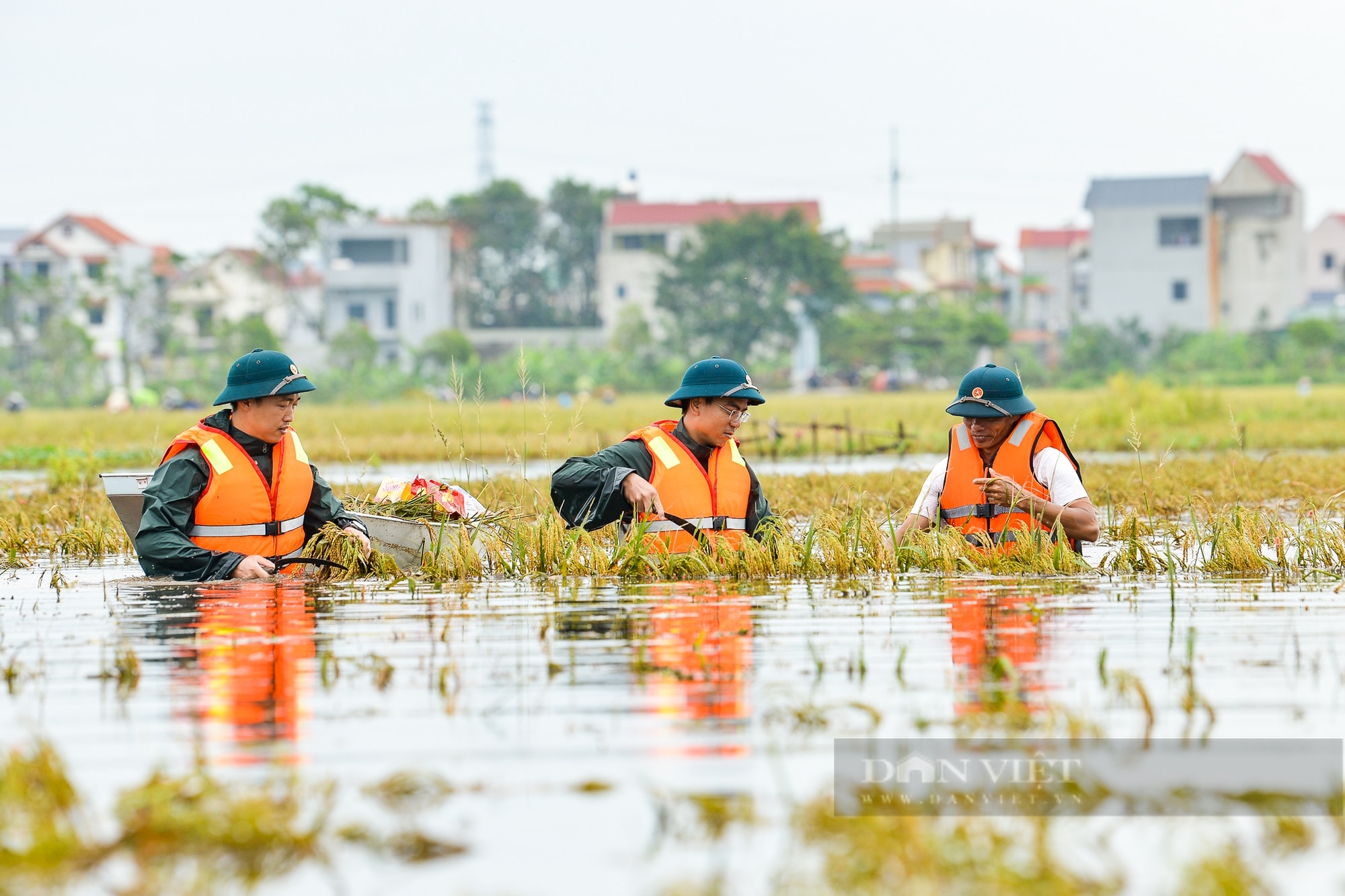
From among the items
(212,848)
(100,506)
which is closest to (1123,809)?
(212,848)

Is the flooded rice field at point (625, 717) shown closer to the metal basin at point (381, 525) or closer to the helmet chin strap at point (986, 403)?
the metal basin at point (381, 525)

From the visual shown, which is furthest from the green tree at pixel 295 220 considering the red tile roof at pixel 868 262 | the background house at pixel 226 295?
the red tile roof at pixel 868 262

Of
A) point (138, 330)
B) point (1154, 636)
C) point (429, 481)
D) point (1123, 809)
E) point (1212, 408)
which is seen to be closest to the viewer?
point (1123, 809)

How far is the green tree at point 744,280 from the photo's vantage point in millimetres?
63500

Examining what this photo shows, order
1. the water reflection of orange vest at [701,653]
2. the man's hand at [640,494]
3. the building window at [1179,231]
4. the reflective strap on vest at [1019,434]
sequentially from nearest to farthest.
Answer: the water reflection of orange vest at [701,653] → the man's hand at [640,494] → the reflective strap on vest at [1019,434] → the building window at [1179,231]

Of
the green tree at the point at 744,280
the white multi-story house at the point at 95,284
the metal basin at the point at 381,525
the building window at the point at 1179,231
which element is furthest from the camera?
the building window at the point at 1179,231

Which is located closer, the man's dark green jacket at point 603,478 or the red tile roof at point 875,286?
the man's dark green jacket at point 603,478

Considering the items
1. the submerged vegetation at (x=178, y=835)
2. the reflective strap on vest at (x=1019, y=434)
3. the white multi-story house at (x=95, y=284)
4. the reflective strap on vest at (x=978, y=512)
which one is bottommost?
the submerged vegetation at (x=178, y=835)

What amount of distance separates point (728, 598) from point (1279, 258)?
69.9 meters

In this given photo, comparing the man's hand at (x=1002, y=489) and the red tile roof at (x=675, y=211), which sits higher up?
the red tile roof at (x=675, y=211)

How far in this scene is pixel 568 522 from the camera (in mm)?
8359

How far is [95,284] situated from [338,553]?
59.9 meters

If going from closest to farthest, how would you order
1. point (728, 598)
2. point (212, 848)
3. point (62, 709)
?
point (212, 848) → point (62, 709) → point (728, 598)

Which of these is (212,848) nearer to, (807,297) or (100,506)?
(100,506)
